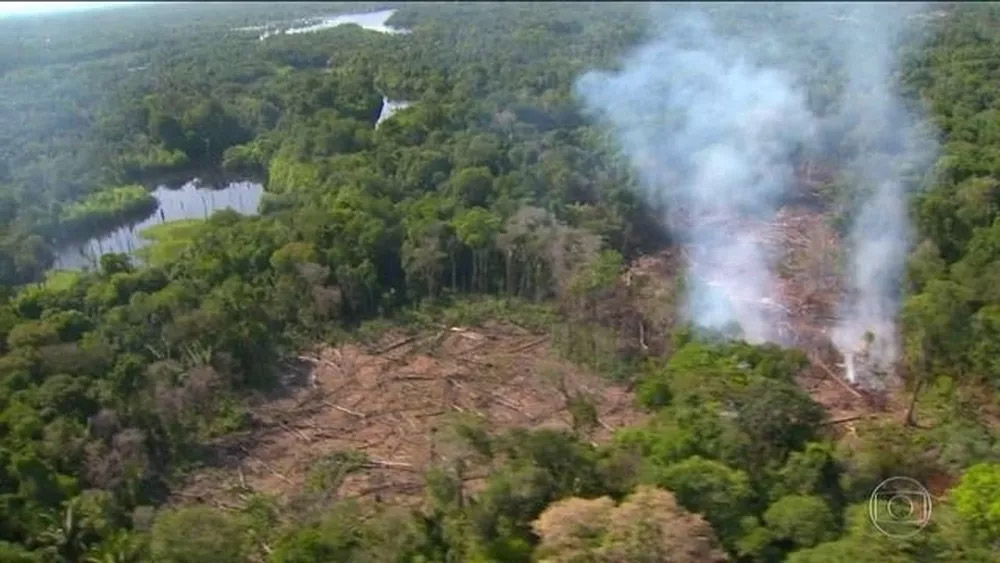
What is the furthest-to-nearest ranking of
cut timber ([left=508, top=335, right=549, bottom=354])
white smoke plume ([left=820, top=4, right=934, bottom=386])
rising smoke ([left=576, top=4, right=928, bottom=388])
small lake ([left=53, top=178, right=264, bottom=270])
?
small lake ([left=53, top=178, right=264, bottom=270]), rising smoke ([left=576, top=4, right=928, bottom=388]), cut timber ([left=508, top=335, right=549, bottom=354]), white smoke plume ([left=820, top=4, right=934, bottom=386])

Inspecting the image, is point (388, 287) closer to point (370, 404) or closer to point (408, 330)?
point (408, 330)

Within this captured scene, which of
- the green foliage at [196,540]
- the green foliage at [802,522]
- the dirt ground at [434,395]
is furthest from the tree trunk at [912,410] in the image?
the green foliage at [196,540]

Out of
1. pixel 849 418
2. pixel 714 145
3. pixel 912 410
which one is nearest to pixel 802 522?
pixel 849 418

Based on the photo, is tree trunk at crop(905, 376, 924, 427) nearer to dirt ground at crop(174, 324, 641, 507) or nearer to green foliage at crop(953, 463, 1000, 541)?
green foliage at crop(953, 463, 1000, 541)

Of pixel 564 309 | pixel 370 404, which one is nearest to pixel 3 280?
pixel 370 404

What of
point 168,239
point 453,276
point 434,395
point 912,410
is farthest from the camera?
point 168,239

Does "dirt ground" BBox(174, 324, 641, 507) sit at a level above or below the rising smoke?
below

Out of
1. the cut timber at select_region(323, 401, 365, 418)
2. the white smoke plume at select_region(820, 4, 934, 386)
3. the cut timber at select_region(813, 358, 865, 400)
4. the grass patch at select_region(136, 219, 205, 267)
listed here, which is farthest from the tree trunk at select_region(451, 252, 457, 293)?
the white smoke plume at select_region(820, 4, 934, 386)

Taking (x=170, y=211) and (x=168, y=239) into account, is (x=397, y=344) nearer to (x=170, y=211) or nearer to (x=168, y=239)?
(x=168, y=239)
